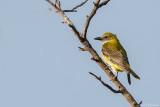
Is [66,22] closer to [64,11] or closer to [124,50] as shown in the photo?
[64,11]

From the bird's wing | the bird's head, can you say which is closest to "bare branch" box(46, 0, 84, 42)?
the bird's wing

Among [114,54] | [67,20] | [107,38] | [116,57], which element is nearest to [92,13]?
[67,20]

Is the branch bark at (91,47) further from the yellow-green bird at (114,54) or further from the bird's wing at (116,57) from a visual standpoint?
the bird's wing at (116,57)

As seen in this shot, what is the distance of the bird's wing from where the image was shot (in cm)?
670

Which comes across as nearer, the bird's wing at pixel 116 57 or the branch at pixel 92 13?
the branch at pixel 92 13

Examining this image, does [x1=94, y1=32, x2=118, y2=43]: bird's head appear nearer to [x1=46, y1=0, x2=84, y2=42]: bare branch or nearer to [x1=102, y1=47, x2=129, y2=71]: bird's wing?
[x1=102, y1=47, x2=129, y2=71]: bird's wing

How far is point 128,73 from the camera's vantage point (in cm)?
651

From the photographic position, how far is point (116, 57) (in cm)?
710

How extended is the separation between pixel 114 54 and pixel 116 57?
0.22 meters

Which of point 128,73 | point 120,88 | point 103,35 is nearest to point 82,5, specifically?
point 120,88

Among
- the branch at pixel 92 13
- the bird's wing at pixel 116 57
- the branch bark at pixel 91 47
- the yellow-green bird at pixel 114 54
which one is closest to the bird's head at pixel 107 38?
the yellow-green bird at pixel 114 54

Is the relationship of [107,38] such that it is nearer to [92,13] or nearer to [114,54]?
[114,54]

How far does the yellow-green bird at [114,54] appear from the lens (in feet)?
21.9

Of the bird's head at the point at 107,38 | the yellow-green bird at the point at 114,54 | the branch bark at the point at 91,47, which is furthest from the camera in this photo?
the bird's head at the point at 107,38
